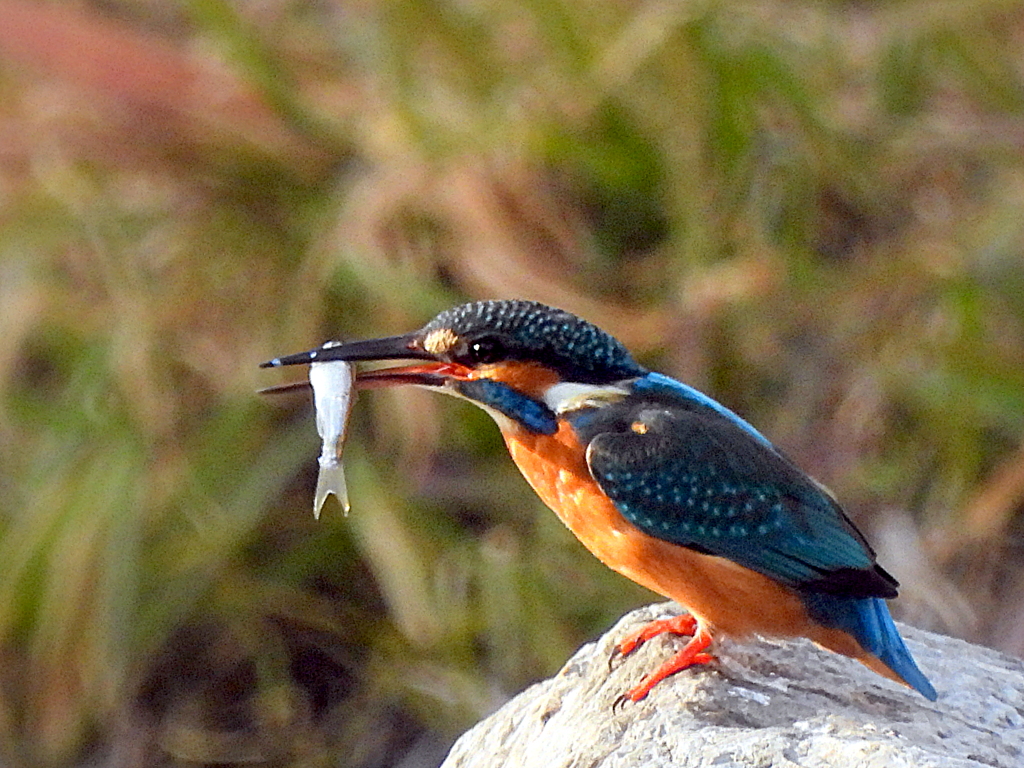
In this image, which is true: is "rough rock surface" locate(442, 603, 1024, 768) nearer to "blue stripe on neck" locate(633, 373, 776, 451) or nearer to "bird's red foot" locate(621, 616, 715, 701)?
"bird's red foot" locate(621, 616, 715, 701)

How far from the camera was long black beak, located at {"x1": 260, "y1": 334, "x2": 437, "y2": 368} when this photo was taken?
2.53 m

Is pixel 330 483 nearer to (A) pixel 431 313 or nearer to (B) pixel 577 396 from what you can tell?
(B) pixel 577 396

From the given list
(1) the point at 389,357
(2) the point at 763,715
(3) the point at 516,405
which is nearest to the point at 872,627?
(2) the point at 763,715

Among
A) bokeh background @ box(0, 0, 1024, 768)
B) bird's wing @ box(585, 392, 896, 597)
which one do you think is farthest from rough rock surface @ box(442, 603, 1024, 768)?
bokeh background @ box(0, 0, 1024, 768)

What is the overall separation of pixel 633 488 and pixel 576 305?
7.80 ft

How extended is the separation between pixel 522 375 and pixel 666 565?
0.40 meters

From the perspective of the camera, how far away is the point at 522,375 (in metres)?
2.59

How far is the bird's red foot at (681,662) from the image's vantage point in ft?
8.05

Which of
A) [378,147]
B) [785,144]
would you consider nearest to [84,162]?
[378,147]

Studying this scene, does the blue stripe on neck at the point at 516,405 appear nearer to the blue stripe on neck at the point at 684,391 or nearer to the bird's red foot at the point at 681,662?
the blue stripe on neck at the point at 684,391

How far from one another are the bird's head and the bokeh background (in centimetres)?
179

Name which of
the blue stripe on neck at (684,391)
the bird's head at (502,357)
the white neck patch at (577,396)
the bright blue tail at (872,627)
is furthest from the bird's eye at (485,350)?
the bright blue tail at (872,627)

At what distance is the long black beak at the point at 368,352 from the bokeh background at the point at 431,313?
1.88 metres

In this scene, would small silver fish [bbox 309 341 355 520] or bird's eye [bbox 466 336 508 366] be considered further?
bird's eye [bbox 466 336 508 366]
